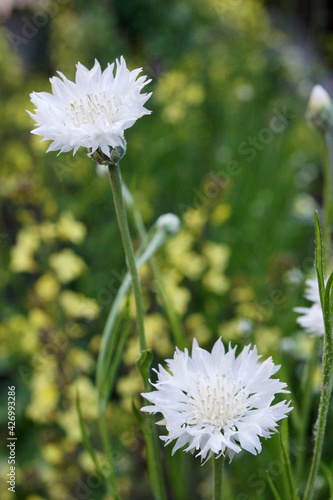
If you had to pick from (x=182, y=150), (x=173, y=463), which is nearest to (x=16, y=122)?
(x=182, y=150)

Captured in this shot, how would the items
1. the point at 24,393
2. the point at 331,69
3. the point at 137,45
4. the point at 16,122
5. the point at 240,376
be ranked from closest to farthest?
1. the point at 240,376
2. the point at 24,393
3. the point at 16,122
4. the point at 137,45
5. the point at 331,69

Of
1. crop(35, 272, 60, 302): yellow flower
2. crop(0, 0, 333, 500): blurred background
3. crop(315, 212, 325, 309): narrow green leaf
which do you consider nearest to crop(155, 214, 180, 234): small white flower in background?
crop(0, 0, 333, 500): blurred background

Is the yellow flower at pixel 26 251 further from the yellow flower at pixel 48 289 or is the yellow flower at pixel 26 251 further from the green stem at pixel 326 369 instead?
the green stem at pixel 326 369

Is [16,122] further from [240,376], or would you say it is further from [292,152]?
[240,376]

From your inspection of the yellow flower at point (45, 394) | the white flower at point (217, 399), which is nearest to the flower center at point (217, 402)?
the white flower at point (217, 399)

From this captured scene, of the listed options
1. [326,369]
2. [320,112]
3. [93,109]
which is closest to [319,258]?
[326,369]

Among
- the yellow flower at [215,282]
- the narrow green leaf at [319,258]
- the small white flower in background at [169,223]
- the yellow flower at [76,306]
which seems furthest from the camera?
the yellow flower at [215,282]

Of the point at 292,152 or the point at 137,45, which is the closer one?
the point at 292,152
